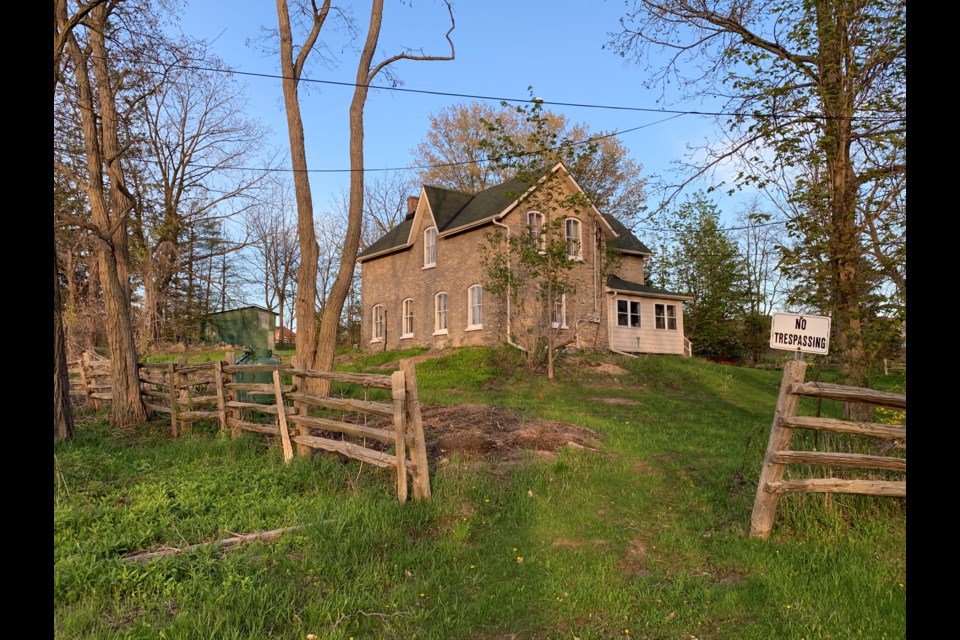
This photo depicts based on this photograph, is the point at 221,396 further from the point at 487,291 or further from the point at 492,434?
the point at 487,291

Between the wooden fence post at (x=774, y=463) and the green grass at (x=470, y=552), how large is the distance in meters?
0.14

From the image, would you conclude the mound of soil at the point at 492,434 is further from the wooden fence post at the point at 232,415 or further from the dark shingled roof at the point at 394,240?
the dark shingled roof at the point at 394,240

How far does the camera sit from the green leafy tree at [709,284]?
33.1 metres

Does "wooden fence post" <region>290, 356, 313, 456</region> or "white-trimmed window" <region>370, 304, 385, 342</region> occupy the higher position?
"white-trimmed window" <region>370, 304, 385, 342</region>

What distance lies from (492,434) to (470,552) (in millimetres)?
4075

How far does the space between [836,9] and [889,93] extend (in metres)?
1.60

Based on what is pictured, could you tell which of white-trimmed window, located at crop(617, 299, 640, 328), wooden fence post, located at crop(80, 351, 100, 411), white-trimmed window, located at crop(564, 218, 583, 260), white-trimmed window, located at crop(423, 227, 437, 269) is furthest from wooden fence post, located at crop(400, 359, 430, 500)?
white-trimmed window, located at crop(617, 299, 640, 328)

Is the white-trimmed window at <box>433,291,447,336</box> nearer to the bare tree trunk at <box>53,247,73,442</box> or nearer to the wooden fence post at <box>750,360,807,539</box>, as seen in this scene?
the bare tree trunk at <box>53,247,73,442</box>

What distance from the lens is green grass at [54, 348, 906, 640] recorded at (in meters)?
3.59

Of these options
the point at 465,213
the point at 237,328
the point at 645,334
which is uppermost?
the point at 465,213

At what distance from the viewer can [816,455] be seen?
15.7 feet

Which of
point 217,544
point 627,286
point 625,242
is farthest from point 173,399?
point 625,242

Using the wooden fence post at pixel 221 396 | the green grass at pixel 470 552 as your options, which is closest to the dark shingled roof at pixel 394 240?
the wooden fence post at pixel 221 396

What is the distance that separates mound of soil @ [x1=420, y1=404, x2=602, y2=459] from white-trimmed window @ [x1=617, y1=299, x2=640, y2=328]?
49.8ft
